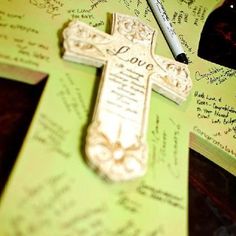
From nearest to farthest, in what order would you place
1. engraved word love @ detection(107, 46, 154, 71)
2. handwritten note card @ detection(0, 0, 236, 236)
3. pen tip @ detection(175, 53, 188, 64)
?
1. handwritten note card @ detection(0, 0, 236, 236)
2. engraved word love @ detection(107, 46, 154, 71)
3. pen tip @ detection(175, 53, 188, 64)

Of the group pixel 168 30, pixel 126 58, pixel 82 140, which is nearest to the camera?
pixel 82 140

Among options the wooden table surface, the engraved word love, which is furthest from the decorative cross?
the wooden table surface

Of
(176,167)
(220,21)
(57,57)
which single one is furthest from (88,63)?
(220,21)

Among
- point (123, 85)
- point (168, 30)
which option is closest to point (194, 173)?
point (123, 85)

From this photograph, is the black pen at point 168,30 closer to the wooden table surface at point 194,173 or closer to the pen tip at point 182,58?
the pen tip at point 182,58

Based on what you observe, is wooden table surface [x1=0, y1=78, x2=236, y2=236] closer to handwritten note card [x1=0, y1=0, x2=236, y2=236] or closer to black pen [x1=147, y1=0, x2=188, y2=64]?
handwritten note card [x1=0, y1=0, x2=236, y2=236]

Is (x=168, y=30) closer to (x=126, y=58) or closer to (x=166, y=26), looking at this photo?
(x=166, y=26)
